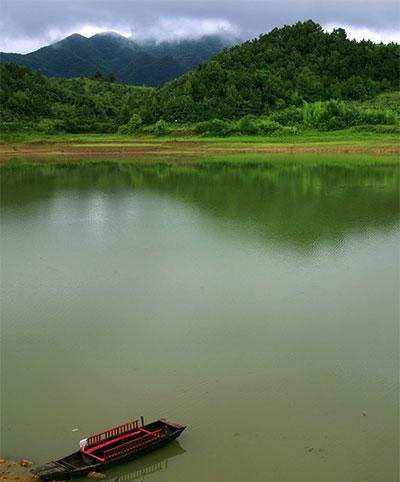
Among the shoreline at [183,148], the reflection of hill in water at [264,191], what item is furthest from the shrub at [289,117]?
the reflection of hill in water at [264,191]

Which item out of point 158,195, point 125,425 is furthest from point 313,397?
point 158,195

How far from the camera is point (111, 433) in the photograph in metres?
7.16

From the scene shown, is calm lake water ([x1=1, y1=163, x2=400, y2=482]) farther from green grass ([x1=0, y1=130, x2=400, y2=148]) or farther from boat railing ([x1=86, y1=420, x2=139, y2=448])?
green grass ([x1=0, y1=130, x2=400, y2=148])

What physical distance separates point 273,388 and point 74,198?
20.9 meters

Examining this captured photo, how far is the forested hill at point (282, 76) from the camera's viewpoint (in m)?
62.8

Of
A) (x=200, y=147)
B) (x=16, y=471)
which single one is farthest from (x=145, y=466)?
(x=200, y=147)

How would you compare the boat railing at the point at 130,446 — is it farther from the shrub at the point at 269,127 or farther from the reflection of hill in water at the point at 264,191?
the shrub at the point at 269,127

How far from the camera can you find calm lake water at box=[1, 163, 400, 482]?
7.06m

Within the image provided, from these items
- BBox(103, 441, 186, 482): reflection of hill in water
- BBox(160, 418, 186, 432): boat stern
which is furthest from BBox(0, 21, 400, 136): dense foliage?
BBox(103, 441, 186, 482): reflection of hill in water

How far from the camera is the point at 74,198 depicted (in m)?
27.8

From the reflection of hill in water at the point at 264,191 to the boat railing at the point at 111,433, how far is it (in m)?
10.4

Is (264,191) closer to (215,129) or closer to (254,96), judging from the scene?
(215,129)

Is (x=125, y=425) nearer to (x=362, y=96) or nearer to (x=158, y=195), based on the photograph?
(x=158, y=195)

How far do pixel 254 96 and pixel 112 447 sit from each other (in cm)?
6030
